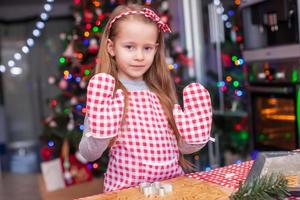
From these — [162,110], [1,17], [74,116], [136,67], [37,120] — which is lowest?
[37,120]

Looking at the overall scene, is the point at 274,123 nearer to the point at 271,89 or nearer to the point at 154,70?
the point at 271,89

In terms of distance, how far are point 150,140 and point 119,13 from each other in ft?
1.20

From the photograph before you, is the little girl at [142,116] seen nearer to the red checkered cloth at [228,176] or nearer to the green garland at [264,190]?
the red checkered cloth at [228,176]

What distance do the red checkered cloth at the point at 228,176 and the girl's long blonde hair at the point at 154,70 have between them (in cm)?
16

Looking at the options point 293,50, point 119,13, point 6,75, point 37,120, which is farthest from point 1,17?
point 119,13

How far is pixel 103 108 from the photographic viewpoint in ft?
3.13

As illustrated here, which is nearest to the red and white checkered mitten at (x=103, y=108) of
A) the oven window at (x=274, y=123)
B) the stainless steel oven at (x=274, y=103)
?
the stainless steel oven at (x=274, y=103)

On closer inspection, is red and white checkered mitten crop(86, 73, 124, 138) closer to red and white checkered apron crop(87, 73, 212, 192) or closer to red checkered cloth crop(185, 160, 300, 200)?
red and white checkered apron crop(87, 73, 212, 192)

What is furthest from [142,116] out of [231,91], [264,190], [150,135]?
[231,91]

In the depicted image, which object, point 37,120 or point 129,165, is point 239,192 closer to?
point 129,165

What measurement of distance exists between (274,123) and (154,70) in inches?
58.7

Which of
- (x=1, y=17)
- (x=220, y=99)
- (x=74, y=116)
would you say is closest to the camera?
(x=74, y=116)

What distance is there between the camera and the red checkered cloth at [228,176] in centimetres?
99

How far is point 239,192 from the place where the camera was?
75 centimetres
